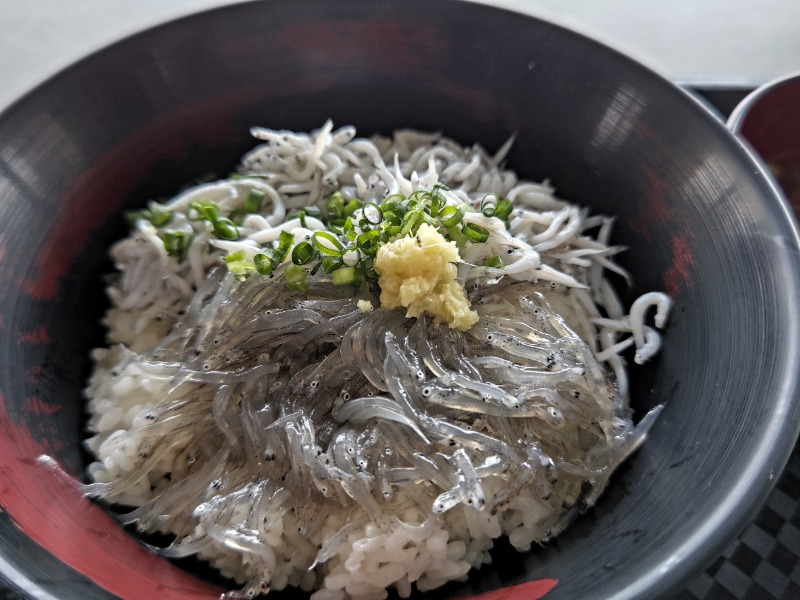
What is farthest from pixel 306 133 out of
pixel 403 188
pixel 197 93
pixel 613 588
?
pixel 613 588

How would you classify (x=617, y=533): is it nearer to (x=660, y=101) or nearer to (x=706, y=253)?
(x=706, y=253)

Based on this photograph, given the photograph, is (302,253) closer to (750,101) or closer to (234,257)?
(234,257)

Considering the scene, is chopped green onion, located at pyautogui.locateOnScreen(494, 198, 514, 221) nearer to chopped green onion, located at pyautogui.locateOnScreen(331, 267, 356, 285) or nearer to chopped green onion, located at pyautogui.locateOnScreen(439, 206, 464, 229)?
chopped green onion, located at pyautogui.locateOnScreen(439, 206, 464, 229)

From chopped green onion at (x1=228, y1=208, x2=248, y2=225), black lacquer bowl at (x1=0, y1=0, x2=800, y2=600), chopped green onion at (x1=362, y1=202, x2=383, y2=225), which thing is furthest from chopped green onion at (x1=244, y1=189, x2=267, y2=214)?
chopped green onion at (x1=362, y1=202, x2=383, y2=225)

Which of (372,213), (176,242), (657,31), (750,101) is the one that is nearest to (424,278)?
(372,213)

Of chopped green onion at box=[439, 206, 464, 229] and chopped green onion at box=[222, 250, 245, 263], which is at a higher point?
chopped green onion at box=[222, 250, 245, 263]

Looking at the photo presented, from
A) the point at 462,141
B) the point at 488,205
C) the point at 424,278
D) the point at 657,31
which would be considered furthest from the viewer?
the point at 657,31

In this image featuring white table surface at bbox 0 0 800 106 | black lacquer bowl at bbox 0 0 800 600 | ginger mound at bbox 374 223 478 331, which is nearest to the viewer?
black lacquer bowl at bbox 0 0 800 600
